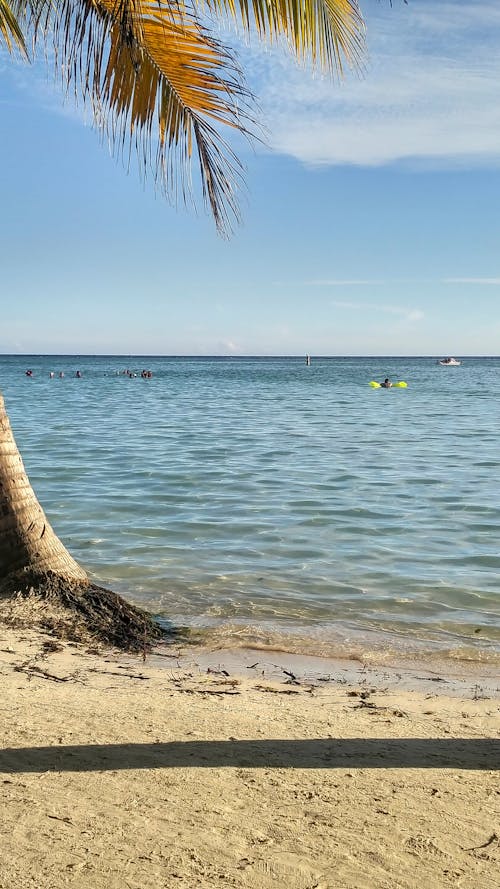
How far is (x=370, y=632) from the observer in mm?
6938

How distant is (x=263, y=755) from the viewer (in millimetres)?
3910

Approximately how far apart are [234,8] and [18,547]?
13.2 ft

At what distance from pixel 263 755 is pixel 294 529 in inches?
270

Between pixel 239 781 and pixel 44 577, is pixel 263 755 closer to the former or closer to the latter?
pixel 239 781

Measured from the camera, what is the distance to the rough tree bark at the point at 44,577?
600cm

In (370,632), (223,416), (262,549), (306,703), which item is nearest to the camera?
(306,703)

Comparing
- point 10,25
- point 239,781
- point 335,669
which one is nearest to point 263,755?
point 239,781

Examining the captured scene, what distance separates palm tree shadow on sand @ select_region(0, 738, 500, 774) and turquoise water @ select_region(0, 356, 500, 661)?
7.48 ft

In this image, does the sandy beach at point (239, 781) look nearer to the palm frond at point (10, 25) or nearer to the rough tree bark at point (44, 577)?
the rough tree bark at point (44, 577)

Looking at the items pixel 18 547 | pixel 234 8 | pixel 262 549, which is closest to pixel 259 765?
pixel 18 547

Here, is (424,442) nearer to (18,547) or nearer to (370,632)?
(370,632)

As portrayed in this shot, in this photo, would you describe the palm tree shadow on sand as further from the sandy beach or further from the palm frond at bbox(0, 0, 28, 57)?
the palm frond at bbox(0, 0, 28, 57)

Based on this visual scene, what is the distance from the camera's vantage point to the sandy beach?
294 centimetres

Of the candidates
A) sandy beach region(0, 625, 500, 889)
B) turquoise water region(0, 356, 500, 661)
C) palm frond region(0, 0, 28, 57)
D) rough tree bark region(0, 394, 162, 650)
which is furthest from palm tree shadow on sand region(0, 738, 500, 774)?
palm frond region(0, 0, 28, 57)
